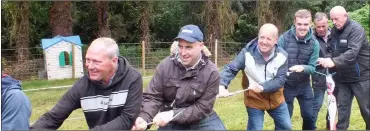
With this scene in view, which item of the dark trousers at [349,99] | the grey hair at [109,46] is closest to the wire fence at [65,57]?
the dark trousers at [349,99]

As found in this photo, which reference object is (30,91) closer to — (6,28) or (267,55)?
(6,28)

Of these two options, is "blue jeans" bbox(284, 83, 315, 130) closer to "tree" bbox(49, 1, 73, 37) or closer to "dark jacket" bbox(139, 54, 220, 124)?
"dark jacket" bbox(139, 54, 220, 124)

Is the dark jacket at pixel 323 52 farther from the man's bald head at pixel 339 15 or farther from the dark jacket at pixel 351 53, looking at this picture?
the man's bald head at pixel 339 15

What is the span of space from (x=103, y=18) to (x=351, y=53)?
625 inches

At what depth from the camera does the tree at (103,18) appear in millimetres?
20047

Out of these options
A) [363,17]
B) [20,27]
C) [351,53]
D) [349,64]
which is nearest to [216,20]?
[363,17]

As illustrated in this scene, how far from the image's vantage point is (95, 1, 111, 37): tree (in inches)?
789

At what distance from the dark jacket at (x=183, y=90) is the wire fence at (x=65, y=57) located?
500 inches

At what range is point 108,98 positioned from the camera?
3545 millimetres

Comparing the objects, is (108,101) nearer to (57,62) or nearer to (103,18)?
(57,62)

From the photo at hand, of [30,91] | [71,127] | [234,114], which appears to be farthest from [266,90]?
[30,91]

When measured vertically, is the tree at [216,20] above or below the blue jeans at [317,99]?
above

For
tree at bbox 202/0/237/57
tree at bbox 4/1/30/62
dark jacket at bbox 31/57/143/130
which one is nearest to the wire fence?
tree at bbox 4/1/30/62

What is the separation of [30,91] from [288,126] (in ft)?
34.5
